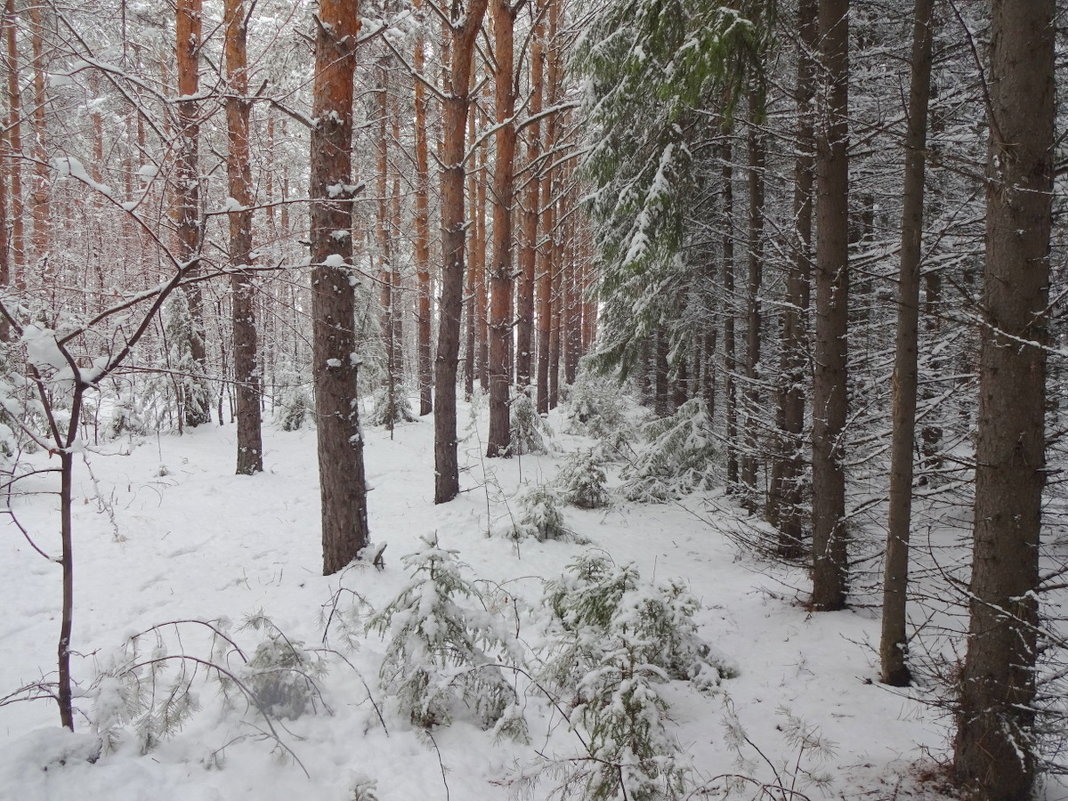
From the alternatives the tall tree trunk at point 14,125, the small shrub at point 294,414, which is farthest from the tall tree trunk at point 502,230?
the tall tree trunk at point 14,125

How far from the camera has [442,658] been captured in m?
3.34

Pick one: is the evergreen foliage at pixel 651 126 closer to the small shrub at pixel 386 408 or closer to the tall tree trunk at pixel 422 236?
the tall tree trunk at pixel 422 236

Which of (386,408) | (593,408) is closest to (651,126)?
(593,408)

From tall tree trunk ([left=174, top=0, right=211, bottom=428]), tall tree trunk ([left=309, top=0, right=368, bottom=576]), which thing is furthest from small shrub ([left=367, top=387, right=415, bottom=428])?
tall tree trunk ([left=309, top=0, right=368, bottom=576])

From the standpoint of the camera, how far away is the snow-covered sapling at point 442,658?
326 cm

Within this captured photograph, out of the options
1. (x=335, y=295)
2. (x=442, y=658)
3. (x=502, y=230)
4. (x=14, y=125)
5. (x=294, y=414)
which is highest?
(x=502, y=230)

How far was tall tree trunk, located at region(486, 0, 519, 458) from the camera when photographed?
30.9 ft

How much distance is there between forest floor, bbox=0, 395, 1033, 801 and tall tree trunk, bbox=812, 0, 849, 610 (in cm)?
54

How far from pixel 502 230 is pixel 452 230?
7.75 feet

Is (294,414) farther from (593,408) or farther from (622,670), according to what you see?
(622,670)

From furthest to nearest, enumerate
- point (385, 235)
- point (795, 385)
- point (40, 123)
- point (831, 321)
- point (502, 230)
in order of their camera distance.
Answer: point (385, 235) → point (502, 230) → point (795, 385) → point (831, 321) → point (40, 123)

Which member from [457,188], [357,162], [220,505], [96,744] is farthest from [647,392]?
[96,744]

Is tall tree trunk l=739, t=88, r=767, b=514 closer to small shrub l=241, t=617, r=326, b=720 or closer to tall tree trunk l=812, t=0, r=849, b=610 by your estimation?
tall tree trunk l=812, t=0, r=849, b=610

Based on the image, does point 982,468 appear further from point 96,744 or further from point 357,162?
point 357,162
